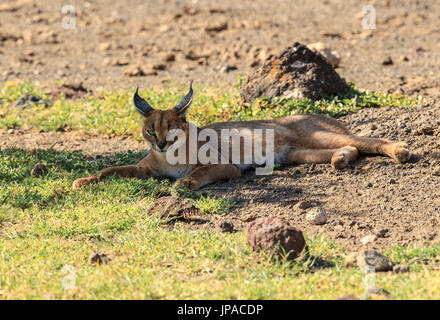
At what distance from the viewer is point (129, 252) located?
534 centimetres

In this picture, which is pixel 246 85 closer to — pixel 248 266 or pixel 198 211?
pixel 198 211

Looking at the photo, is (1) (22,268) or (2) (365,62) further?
(2) (365,62)

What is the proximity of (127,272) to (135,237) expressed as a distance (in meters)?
0.78

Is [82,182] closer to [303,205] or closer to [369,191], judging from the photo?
[303,205]

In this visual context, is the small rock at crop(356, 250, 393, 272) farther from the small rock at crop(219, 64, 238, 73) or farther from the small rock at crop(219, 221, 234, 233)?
the small rock at crop(219, 64, 238, 73)

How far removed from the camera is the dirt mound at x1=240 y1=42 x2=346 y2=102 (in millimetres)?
9352

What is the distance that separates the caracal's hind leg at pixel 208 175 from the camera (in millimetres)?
7070

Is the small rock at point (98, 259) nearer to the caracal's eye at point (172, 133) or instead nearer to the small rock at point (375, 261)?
the small rock at point (375, 261)

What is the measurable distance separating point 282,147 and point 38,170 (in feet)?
9.07

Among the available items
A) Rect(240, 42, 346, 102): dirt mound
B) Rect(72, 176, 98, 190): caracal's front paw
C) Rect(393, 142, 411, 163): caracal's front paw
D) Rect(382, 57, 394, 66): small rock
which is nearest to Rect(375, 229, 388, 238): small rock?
Rect(393, 142, 411, 163): caracal's front paw

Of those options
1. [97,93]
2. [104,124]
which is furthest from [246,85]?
[97,93]

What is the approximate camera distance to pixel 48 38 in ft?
50.4

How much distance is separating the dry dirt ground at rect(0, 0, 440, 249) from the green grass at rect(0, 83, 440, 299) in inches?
22.4
